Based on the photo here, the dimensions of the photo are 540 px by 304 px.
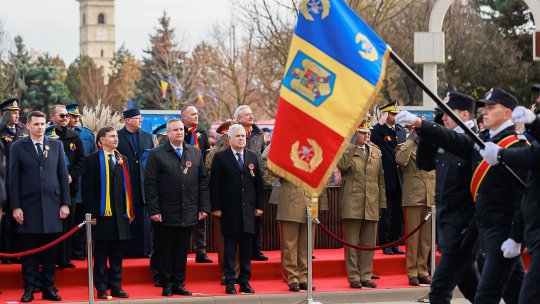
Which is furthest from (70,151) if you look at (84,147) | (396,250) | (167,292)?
(396,250)

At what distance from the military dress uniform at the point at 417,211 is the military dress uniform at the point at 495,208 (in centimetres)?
450

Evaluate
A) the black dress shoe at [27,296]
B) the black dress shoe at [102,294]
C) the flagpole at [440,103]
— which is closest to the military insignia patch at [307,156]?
the flagpole at [440,103]

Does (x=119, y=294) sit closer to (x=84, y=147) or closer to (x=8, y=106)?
(x=84, y=147)

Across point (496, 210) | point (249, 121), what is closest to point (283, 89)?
point (496, 210)

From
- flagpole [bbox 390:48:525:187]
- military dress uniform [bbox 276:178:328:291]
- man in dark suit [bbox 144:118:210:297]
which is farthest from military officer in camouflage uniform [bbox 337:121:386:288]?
flagpole [bbox 390:48:525:187]

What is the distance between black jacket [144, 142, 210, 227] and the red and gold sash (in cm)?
454

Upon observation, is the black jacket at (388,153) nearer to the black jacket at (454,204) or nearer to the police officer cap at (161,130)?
the police officer cap at (161,130)

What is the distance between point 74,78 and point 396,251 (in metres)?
77.5

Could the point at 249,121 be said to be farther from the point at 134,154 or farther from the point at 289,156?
the point at 289,156

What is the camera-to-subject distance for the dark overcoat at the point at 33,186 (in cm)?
1320

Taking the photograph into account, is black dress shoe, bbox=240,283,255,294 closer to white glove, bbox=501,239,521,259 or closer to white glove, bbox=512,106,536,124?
white glove, bbox=501,239,521,259

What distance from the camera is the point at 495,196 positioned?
987cm

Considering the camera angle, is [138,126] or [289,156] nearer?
[289,156]

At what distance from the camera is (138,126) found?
14.8m
